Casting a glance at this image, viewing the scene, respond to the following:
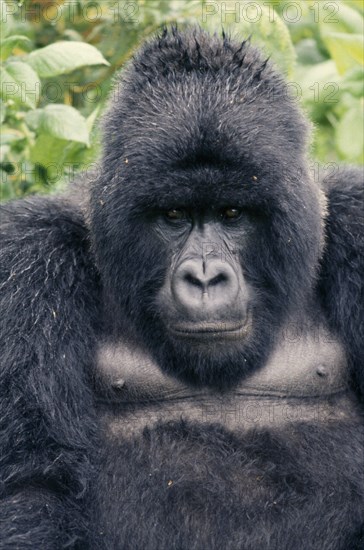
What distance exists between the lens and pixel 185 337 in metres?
4.21

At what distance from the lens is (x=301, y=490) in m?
4.42

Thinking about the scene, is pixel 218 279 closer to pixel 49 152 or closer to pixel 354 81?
pixel 49 152

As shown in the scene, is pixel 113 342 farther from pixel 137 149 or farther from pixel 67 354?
pixel 137 149

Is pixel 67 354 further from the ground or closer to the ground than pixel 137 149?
closer to the ground

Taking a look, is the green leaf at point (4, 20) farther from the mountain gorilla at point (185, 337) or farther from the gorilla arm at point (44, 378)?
the gorilla arm at point (44, 378)

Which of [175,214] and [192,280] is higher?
[175,214]

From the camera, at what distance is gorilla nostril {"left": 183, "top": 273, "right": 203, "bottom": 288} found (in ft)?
13.5

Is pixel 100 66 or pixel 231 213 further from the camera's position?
pixel 100 66

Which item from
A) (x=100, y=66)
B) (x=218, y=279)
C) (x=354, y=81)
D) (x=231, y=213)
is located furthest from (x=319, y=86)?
(x=218, y=279)

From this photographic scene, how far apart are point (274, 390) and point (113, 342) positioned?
73cm

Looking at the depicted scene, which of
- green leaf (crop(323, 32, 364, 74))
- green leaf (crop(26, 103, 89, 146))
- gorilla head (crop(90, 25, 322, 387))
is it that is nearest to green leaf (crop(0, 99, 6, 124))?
green leaf (crop(26, 103, 89, 146))

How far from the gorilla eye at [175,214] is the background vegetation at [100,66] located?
34.3 inches

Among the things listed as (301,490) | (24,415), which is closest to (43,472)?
(24,415)

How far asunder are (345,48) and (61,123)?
176 centimetres
